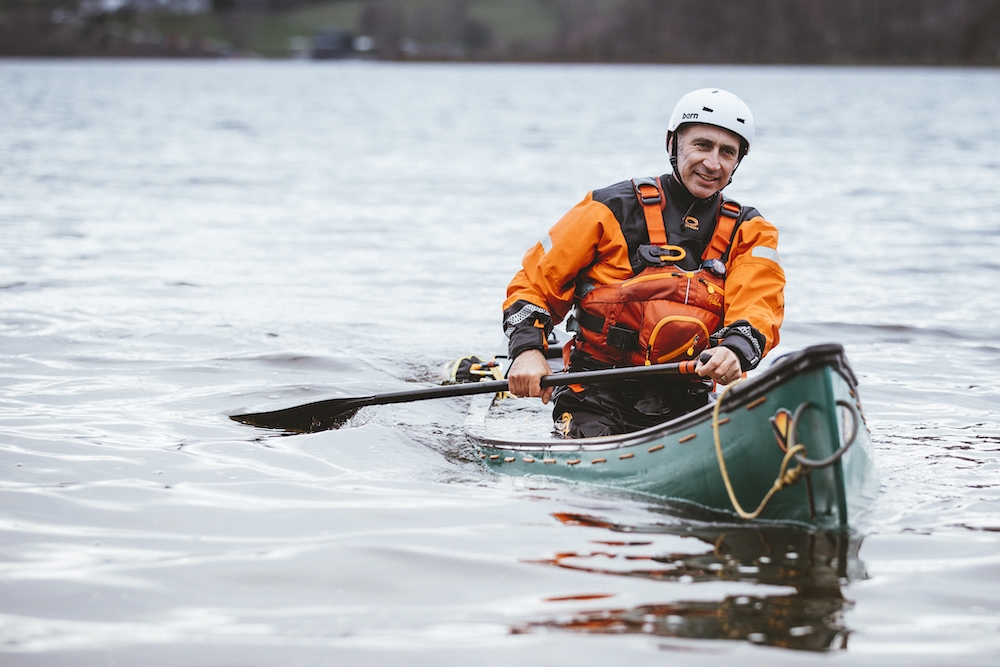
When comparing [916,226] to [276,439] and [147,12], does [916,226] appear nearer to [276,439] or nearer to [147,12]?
[276,439]

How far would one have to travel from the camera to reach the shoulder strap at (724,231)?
5.21 metres

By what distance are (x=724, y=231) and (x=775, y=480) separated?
4.19 feet

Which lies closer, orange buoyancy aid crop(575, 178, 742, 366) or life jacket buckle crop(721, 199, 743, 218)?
orange buoyancy aid crop(575, 178, 742, 366)

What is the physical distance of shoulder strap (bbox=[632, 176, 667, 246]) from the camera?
5.16m

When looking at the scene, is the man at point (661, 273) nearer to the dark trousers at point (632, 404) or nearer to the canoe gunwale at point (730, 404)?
the dark trousers at point (632, 404)

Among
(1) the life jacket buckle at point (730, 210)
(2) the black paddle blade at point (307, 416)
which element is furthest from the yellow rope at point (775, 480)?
A: (2) the black paddle blade at point (307, 416)

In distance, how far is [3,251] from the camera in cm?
1227

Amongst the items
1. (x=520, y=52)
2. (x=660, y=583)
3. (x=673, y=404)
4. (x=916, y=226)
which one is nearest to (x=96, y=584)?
(x=660, y=583)

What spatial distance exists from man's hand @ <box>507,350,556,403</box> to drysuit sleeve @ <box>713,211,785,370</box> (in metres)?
0.78

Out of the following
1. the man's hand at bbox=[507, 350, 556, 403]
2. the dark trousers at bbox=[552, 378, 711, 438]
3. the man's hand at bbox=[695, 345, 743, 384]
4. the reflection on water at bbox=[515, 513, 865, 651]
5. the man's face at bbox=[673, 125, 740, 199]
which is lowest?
the reflection on water at bbox=[515, 513, 865, 651]

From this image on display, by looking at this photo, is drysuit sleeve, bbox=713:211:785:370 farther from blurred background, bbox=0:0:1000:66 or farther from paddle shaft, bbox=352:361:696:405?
blurred background, bbox=0:0:1000:66

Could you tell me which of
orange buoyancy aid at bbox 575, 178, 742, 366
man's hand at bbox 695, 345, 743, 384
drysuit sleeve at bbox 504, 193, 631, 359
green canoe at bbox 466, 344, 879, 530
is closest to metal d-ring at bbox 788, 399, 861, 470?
green canoe at bbox 466, 344, 879, 530

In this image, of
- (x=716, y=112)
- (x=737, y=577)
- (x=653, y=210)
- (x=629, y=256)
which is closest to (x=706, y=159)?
(x=716, y=112)

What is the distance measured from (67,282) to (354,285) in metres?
2.65
